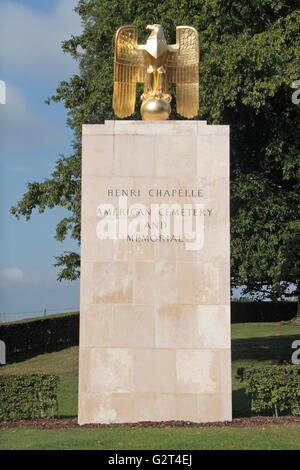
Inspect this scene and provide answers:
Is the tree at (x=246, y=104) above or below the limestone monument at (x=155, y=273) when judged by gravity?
above

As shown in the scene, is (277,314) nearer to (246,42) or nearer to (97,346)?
(246,42)

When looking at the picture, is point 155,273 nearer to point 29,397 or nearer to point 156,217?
point 156,217

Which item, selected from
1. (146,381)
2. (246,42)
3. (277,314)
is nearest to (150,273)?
(146,381)

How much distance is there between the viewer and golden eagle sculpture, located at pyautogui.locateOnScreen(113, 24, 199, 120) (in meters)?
13.1

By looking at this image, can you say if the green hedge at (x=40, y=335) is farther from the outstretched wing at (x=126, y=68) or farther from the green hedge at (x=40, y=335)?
the outstretched wing at (x=126, y=68)

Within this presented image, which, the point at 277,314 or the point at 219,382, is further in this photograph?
the point at 277,314

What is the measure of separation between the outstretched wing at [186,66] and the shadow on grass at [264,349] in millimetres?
13193

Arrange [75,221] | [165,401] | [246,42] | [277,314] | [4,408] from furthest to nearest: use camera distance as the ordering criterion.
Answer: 1. [277,314]
2. [75,221]
3. [246,42]
4. [4,408]
5. [165,401]

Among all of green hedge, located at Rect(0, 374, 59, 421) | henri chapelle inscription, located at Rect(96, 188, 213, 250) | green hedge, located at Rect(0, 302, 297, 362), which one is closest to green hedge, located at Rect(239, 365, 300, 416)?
henri chapelle inscription, located at Rect(96, 188, 213, 250)

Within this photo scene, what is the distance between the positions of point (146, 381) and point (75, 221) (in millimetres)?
12897

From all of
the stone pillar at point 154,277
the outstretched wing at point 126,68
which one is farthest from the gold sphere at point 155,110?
the outstretched wing at point 126,68

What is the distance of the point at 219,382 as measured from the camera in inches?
481

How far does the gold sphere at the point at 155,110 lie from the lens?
12969 millimetres

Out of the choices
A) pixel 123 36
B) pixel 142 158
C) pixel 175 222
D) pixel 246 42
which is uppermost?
pixel 246 42
